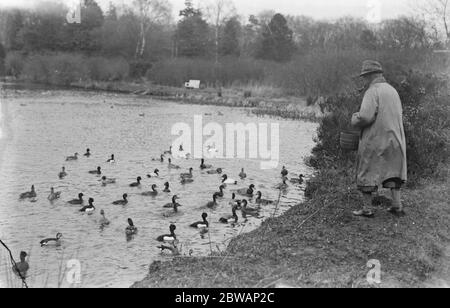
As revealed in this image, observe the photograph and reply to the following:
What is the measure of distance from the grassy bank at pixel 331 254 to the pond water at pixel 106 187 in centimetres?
136

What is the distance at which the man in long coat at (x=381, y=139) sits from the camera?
737 cm

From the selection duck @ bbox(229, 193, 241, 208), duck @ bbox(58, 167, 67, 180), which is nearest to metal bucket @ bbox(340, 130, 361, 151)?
duck @ bbox(229, 193, 241, 208)

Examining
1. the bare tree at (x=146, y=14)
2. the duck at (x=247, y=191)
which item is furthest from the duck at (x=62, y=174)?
the bare tree at (x=146, y=14)

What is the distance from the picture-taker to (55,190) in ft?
52.3

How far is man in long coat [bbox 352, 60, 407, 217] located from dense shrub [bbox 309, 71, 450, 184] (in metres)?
4.04

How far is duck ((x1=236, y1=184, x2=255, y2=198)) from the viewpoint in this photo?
645 inches

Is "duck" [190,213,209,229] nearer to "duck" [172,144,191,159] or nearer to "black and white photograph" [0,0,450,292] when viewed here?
"black and white photograph" [0,0,450,292]

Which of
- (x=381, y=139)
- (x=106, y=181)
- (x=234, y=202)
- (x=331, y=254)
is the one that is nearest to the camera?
(x=331, y=254)

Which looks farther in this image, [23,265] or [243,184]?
[243,184]

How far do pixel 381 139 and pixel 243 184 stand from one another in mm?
10813

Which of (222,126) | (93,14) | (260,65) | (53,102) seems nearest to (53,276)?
(222,126)

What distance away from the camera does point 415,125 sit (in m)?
12.1

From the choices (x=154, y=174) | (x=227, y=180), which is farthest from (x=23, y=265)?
(x=154, y=174)

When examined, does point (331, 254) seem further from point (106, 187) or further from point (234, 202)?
point (106, 187)
